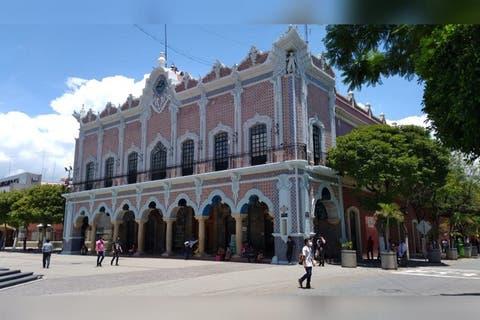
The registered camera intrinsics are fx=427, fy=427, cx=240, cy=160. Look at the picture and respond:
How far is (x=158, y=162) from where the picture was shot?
2967 centimetres

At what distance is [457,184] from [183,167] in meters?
18.6

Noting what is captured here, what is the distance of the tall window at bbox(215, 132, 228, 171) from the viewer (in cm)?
2531

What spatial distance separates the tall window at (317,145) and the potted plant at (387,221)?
14.5ft

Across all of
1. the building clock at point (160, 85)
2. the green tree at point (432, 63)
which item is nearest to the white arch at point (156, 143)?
the building clock at point (160, 85)

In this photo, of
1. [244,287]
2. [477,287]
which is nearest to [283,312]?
[244,287]

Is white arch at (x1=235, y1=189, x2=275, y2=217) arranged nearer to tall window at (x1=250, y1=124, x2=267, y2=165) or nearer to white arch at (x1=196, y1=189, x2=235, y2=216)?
white arch at (x1=196, y1=189, x2=235, y2=216)

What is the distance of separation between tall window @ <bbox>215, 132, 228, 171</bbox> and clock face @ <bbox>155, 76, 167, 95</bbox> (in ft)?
21.5

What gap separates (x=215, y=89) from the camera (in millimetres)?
26453

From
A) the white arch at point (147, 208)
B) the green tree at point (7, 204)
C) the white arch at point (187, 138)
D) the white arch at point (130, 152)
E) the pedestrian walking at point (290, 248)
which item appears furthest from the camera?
the green tree at point (7, 204)

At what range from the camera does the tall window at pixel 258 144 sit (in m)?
23.6

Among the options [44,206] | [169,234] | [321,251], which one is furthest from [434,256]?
[44,206]

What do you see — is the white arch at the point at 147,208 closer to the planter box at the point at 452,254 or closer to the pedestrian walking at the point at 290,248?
the pedestrian walking at the point at 290,248

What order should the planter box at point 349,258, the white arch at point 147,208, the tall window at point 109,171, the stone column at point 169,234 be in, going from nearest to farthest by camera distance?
the planter box at point 349,258 < the stone column at point 169,234 < the white arch at point 147,208 < the tall window at point 109,171

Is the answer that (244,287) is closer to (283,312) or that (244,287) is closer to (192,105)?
(283,312)
